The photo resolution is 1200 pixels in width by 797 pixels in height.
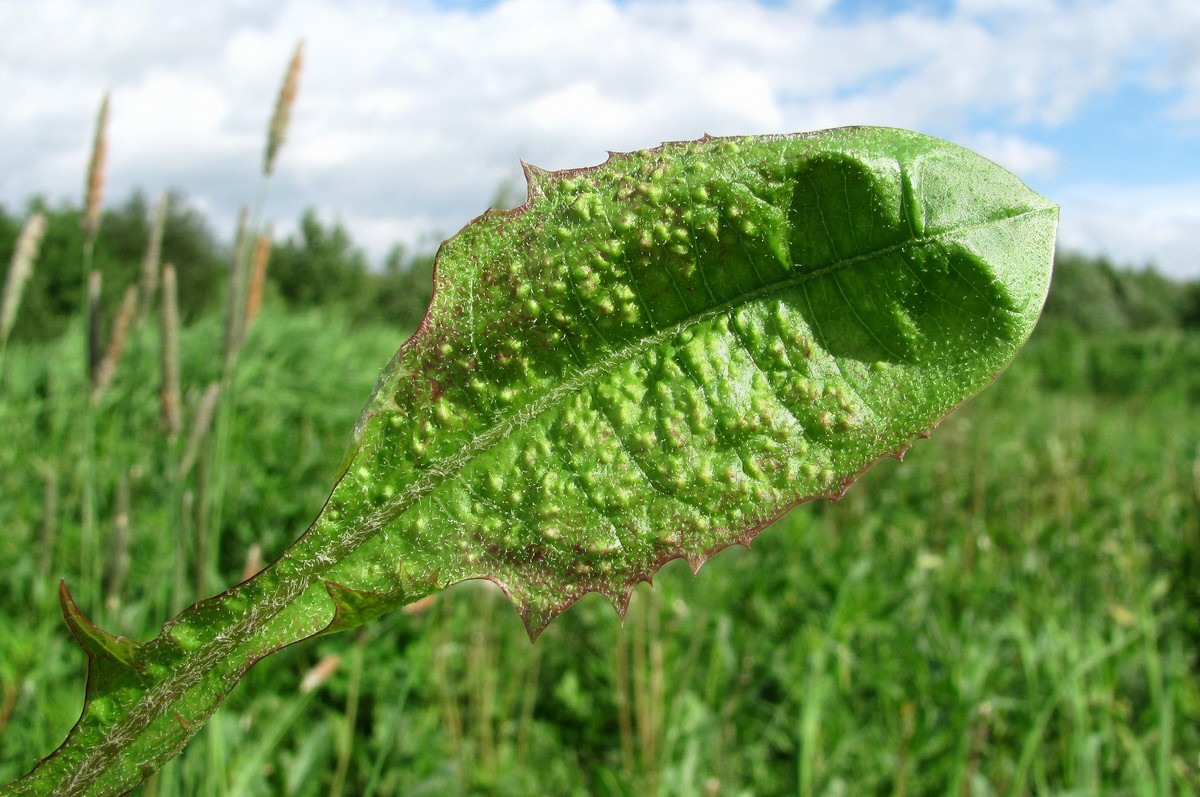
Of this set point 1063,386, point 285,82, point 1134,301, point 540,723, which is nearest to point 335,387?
point 540,723

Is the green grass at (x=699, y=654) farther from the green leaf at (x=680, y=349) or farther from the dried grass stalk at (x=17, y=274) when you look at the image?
the green leaf at (x=680, y=349)

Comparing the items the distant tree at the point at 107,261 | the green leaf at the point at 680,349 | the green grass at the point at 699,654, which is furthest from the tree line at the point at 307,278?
the green leaf at the point at 680,349

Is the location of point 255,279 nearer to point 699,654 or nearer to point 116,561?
point 116,561

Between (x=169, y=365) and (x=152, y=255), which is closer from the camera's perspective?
(x=169, y=365)

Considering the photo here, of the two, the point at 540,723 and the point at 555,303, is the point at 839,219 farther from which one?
the point at 540,723

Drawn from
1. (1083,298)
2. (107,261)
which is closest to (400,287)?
(107,261)

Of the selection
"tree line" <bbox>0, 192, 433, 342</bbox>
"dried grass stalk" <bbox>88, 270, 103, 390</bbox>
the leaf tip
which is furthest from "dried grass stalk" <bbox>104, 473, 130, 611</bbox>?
"tree line" <bbox>0, 192, 433, 342</bbox>
